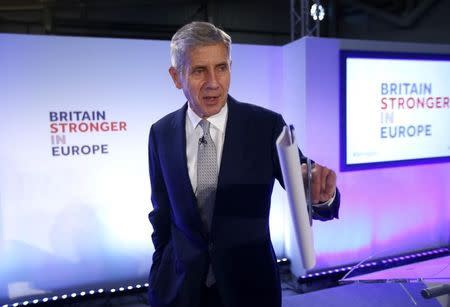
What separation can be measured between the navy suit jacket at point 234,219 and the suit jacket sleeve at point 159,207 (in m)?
0.08

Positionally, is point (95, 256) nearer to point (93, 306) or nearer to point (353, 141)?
point (93, 306)

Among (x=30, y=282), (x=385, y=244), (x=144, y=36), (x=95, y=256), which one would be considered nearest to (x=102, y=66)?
(x=95, y=256)

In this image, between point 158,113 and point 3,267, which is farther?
point 158,113

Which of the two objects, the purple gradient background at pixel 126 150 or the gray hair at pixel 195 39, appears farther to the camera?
the purple gradient background at pixel 126 150

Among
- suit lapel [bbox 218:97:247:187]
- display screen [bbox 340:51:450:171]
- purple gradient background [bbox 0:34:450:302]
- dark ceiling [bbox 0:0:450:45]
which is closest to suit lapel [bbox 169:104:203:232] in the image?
suit lapel [bbox 218:97:247:187]

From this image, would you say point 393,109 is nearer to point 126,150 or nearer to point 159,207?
point 126,150

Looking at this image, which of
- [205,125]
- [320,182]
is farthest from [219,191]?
[320,182]

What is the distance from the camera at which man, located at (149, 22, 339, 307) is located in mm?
1112

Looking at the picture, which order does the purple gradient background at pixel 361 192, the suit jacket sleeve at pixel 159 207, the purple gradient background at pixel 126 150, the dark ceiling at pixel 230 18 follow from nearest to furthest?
the suit jacket sleeve at pixel 159 207 → the purple gradient background at pixel 126 150 → the purple gradient background at pixel 361 192 → the dark ceiling at pixel 230 18

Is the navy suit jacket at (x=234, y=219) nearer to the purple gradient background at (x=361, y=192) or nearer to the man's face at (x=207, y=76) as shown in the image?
the man's face at (x=207, y=76)

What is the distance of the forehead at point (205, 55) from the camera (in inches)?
41.1

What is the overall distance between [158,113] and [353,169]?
193 cm

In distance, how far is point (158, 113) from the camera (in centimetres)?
355

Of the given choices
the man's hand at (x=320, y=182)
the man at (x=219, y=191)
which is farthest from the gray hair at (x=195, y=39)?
the man's hand at (x=320, y=182)
